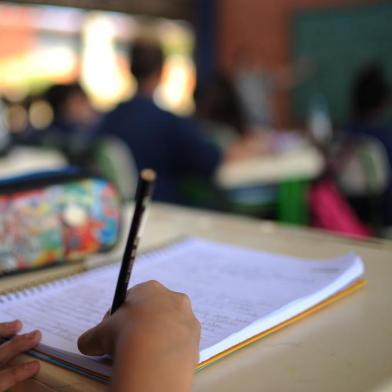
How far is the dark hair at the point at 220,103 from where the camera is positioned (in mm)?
3076

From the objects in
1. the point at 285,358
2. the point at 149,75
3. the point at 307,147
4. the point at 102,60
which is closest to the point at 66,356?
the point at 285,358

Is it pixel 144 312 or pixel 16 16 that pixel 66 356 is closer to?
pixel 144 312

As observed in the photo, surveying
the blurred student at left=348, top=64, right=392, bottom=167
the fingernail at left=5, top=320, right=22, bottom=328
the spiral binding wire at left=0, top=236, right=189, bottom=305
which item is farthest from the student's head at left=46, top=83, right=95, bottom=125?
the fingernail at left=5, top=320, right=22, bottom=328

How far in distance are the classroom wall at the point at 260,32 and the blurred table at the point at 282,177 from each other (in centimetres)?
383

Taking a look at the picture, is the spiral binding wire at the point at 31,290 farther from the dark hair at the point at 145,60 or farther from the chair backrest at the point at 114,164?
the dark hair at the point at 145,60

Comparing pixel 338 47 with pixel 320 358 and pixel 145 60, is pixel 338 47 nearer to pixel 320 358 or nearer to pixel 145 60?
pixel 145 60

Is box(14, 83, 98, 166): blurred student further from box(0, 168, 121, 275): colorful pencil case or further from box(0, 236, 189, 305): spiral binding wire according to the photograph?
box(0, 236, 189, 305): spiral binding wire

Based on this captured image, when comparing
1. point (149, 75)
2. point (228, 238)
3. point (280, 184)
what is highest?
point (149, 75)

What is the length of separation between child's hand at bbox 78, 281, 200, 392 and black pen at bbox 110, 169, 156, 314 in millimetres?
10

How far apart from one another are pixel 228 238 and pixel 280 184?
1.84 metres

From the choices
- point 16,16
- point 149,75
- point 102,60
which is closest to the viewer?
point 149,75

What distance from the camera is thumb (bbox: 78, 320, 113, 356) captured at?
444 mm

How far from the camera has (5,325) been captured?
524mm

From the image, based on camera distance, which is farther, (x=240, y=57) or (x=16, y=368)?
(x=240, y=57)
